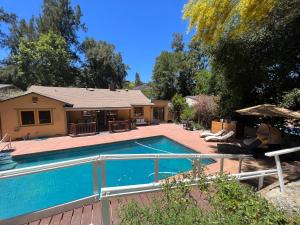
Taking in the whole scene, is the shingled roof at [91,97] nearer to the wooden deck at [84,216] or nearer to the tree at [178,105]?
the tree at [178,105]

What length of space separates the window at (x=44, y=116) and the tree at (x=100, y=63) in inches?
827

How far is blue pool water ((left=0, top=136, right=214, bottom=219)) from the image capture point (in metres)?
6.48

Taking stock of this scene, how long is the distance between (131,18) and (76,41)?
20.1m

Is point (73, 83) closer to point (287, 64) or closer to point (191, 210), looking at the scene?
point (287, 64)

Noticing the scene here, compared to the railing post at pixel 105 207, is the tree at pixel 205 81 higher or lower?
higher

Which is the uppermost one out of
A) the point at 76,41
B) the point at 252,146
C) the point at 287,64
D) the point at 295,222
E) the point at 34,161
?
the point at 76,41

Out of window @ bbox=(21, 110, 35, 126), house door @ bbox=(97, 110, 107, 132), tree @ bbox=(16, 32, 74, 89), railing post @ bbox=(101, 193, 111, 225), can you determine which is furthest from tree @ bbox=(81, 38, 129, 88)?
railing post @ bbox=(101, 193, 111, 225)

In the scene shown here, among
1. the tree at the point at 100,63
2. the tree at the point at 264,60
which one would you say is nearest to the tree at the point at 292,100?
the tree at the point at 264,60

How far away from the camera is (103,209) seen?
2408mm

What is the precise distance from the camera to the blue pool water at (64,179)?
21.3ft

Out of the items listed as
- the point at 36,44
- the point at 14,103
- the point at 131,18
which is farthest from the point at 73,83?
the point at 14,103

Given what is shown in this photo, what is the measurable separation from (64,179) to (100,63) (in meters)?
29.3

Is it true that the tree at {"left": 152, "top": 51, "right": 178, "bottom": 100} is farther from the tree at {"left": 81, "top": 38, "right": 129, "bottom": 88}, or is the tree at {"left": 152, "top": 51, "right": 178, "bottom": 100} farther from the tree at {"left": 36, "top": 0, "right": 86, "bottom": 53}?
the tree at {"left": 36, "top": 0, "right": 86, "bottom": 53}

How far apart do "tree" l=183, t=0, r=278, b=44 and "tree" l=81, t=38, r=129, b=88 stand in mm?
29010
